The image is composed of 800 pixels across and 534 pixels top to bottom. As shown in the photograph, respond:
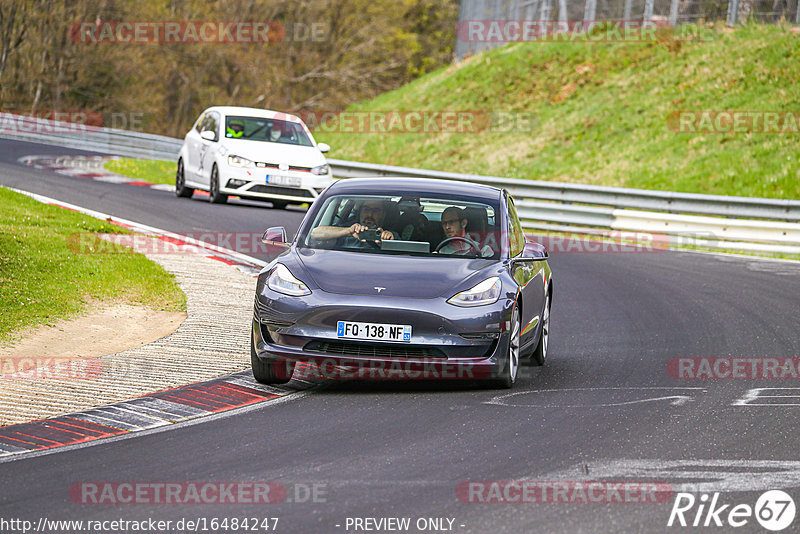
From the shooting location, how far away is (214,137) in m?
22.4

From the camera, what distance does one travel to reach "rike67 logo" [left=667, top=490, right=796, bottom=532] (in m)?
5.49

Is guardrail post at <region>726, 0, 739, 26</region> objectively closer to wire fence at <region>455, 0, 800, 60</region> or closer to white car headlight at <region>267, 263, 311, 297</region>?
wire fence at <region>455, 0, 800, 60</region>

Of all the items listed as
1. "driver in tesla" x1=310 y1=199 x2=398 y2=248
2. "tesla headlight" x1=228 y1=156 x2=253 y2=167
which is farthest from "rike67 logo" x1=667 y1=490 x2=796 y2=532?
"tesla headlight" x1=228 y1=156 x2=253 y2=167

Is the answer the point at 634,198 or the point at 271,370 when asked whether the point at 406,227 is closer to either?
the point at 271,370

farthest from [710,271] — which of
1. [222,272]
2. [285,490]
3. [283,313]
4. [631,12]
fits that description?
[631,12]

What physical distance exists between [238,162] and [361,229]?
12.6 metres

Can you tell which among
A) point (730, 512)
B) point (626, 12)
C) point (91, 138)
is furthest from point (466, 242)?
point (626, 12)

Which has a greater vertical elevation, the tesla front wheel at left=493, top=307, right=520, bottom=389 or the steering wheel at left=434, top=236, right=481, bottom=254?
the steering wheel at left=434, top=236, right=481, bottom=254

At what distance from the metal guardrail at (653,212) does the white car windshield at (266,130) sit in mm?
2579

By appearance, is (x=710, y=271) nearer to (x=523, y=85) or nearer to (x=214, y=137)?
(x=214, y=137)

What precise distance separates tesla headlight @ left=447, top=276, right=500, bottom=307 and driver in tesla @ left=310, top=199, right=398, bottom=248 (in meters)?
1.07

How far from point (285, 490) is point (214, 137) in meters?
17.0

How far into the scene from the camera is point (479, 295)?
28.6ft

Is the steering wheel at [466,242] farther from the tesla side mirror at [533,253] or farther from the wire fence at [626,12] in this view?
the wire fence at [626,12]
